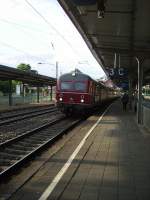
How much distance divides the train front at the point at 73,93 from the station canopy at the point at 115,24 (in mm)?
4986

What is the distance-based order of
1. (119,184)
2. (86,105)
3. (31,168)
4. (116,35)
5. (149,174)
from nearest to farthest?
(119,184) < (149,174) < (31,168) < (116,35) < (86,105)

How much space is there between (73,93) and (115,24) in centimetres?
1300

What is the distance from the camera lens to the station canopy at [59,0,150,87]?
14.3 metres

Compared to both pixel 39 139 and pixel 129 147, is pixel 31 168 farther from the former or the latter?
pixel 39 139

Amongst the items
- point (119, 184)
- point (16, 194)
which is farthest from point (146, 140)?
point (16, 194)

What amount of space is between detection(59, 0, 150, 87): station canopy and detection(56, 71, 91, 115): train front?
4.99 m

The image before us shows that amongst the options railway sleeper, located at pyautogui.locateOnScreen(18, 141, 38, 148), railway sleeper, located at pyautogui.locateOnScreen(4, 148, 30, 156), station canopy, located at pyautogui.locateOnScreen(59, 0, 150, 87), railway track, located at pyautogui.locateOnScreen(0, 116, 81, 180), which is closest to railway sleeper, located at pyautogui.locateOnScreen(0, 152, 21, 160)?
railway track, located at pyautogui.locateOnScreen(0, 116, 81, 180)

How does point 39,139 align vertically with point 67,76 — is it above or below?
below

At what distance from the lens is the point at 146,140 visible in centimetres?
1666

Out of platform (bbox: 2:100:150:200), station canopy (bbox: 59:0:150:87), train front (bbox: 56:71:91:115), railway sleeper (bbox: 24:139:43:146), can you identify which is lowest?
railway sleeper (bbox: 24:139:43:146)

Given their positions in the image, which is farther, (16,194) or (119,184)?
(119,184)

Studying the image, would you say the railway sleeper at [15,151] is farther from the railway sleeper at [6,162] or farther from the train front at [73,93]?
the train front at [73,93]

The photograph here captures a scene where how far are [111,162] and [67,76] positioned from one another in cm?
2087

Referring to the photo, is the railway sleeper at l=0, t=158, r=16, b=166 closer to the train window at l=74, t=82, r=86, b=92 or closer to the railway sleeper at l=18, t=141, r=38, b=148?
the railway sleeper at l=18, t=141, r=38, b=148
